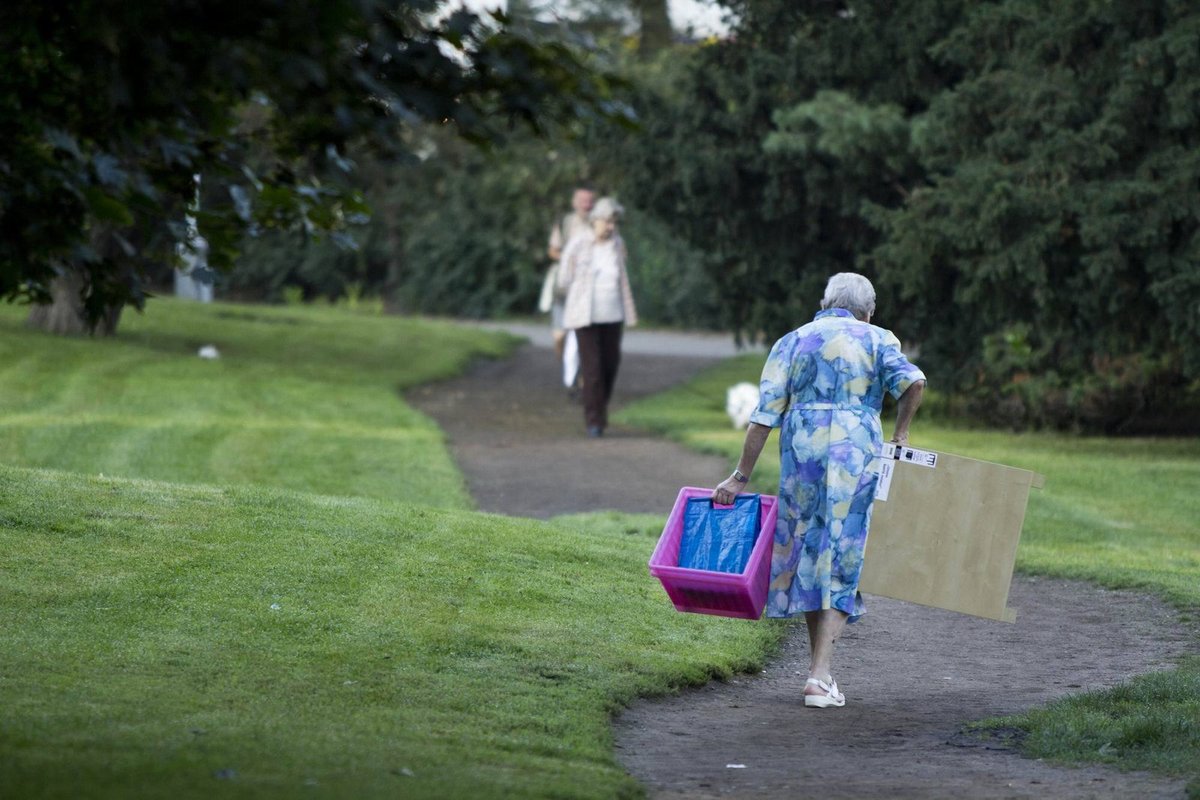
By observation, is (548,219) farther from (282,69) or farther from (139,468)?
(282,69)

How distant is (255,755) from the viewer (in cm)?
486

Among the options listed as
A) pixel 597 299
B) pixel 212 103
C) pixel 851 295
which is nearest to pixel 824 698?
pixel 851 295

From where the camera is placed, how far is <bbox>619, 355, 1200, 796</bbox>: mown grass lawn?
6.05 metres

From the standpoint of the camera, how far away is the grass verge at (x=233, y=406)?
1268 cm

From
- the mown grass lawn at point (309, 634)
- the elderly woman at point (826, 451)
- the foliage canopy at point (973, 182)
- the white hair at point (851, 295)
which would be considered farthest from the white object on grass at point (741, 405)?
the elderly woman at point (826, 451)

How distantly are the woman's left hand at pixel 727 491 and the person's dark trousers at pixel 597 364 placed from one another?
8900 millimetres

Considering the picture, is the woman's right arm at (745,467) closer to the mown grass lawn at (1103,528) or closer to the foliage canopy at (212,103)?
the mown grass lawn at (1103,528)

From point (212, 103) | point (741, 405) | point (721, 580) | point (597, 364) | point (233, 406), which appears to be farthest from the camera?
point (741, 405)

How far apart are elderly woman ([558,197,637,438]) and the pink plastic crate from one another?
890 cm

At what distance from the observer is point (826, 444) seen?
6.63 metres

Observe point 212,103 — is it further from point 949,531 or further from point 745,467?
point 949,531

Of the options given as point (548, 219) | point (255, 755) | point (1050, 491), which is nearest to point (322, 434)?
point (1050, 491)

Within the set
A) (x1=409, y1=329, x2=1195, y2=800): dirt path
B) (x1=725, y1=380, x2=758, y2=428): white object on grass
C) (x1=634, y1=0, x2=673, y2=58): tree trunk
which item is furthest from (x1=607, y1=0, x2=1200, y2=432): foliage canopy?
(x1=634, y1=0, x2=673, y2=58): tree trunk

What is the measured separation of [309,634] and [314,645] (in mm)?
180
